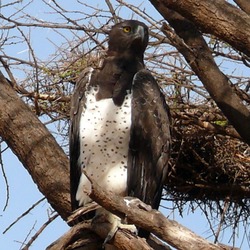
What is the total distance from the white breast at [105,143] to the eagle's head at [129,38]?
547mm

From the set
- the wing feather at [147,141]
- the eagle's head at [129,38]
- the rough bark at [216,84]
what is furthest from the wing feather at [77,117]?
the rough bark at [216,84]

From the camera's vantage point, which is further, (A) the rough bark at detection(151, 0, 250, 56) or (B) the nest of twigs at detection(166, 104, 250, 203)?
(B) the nest of twigs at detection(166, 104, 250, 203)

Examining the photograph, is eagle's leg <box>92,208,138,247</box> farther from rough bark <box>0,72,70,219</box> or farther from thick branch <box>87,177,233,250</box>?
thick branch <box>87,177,233,250</box>

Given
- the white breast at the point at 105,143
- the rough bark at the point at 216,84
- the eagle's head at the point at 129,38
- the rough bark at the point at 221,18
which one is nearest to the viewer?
the rough bark at the point at 221,18

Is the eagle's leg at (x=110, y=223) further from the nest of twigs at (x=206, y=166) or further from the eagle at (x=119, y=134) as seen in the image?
the nest of twigs at (x=206, y=166)

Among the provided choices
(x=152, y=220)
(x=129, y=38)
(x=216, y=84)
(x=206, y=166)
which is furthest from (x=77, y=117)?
(x=206, y=166)

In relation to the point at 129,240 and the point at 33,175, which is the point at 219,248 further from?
the point at 33,175

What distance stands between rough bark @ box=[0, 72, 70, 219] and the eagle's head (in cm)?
86

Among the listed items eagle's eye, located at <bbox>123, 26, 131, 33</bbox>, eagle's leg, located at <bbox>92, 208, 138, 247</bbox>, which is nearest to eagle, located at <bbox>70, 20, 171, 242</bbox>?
eagle's leg, located at <bbox>92, 208, 138, 247</bbox>

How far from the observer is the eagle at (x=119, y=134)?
16.0ft

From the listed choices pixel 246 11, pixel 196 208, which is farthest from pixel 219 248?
pixel 196 208

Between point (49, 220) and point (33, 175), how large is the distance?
28cm

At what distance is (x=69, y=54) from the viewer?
5836mm

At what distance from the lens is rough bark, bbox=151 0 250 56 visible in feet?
13.3
